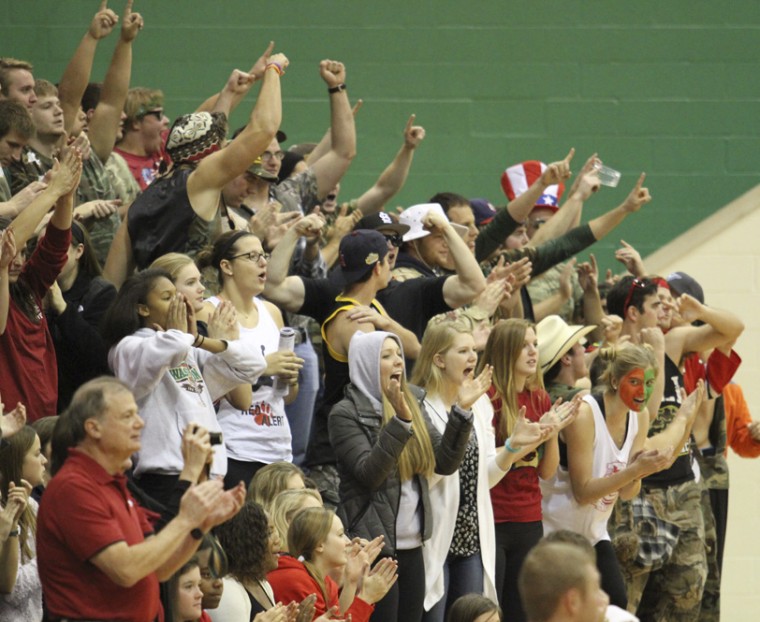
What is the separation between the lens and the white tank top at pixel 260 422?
490cm

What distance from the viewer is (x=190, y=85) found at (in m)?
8.53

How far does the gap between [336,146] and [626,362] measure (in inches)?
73.1

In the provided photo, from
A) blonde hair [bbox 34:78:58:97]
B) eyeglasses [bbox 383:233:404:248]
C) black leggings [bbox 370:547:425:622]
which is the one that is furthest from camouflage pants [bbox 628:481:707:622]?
blonde hair [bbox 34:78:58:97]

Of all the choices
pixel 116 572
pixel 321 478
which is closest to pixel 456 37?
pixel 321 478

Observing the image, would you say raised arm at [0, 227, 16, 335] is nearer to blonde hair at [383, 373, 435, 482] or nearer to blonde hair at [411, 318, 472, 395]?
blonde hair at [383, 373, 435, 482]

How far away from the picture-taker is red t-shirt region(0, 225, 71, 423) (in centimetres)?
455

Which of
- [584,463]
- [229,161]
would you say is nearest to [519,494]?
[584,463]

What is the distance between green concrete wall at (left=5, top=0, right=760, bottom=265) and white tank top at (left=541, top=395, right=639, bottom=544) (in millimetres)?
3136

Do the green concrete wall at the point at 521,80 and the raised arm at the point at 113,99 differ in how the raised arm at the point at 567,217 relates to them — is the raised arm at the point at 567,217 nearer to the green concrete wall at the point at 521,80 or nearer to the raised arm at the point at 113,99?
the green concrete wall at the point at 521,80

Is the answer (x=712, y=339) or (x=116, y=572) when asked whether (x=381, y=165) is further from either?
(x=116, y=572)

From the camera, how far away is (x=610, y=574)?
5.62 meters

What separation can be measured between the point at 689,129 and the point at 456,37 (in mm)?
1520

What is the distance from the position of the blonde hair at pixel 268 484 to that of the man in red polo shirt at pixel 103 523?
46.5 inches

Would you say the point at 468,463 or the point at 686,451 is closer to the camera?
the point at 468,463
